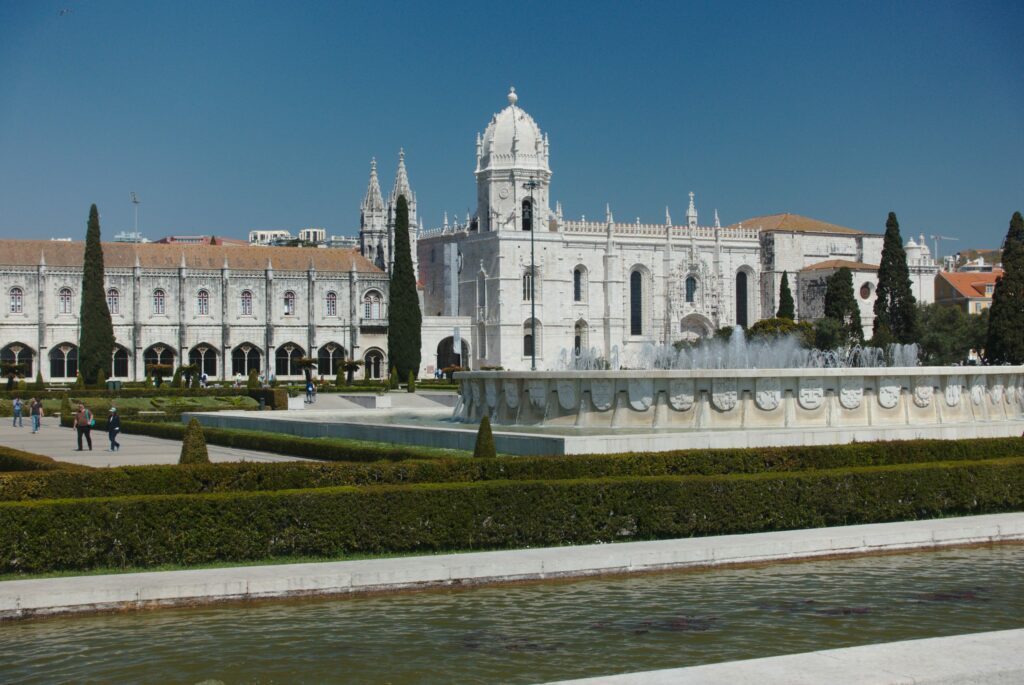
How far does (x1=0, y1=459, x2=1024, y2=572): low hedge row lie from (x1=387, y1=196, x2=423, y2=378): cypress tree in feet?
146

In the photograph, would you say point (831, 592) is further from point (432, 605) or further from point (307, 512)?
point (307, 512)

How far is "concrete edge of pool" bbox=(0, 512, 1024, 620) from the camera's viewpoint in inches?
441

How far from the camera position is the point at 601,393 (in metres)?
22.5

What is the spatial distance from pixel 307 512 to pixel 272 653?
326cm

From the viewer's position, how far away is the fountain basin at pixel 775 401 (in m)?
21.7

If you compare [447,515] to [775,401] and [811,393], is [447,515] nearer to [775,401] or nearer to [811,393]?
[775,401]

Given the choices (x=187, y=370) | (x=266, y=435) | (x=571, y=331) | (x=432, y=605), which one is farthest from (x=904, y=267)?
(x=432, y=605)

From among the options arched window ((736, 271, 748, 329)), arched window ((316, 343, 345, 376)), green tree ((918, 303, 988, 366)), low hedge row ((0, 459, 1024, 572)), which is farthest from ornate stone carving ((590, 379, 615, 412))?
arched window ((736, 271, 748, 329))

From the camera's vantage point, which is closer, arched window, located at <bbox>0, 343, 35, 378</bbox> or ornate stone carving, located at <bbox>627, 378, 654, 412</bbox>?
ornate stone carving, located at <bbox>627, 378, 654, 412</bbox>

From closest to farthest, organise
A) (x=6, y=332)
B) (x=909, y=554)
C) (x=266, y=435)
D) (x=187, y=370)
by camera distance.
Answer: (x=909, y=554)
(x=266, y=435)
(x=187, y=370)
(x=6, y=332)

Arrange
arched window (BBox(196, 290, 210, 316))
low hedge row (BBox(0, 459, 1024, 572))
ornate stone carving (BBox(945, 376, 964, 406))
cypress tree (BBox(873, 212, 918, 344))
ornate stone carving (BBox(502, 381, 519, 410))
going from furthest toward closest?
arched window (BBox(196, 290, 210, 316)), cypress tree (BBox(873, 212, 918, 344)), ornate stone carving (BBox(502, 381, 519, 410)), ornate stone carving (BBox(945, 376, 964, 406)), low hedge row (BBox(0, 459, 1024, 572))

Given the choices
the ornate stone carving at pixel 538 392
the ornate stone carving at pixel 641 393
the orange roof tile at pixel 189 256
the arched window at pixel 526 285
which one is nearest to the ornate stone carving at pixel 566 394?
the ornate stone carving at pixel 538 392

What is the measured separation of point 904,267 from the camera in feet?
199

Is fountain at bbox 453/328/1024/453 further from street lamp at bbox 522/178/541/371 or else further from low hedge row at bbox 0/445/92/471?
street lamp at bbox 522/178/541/371
